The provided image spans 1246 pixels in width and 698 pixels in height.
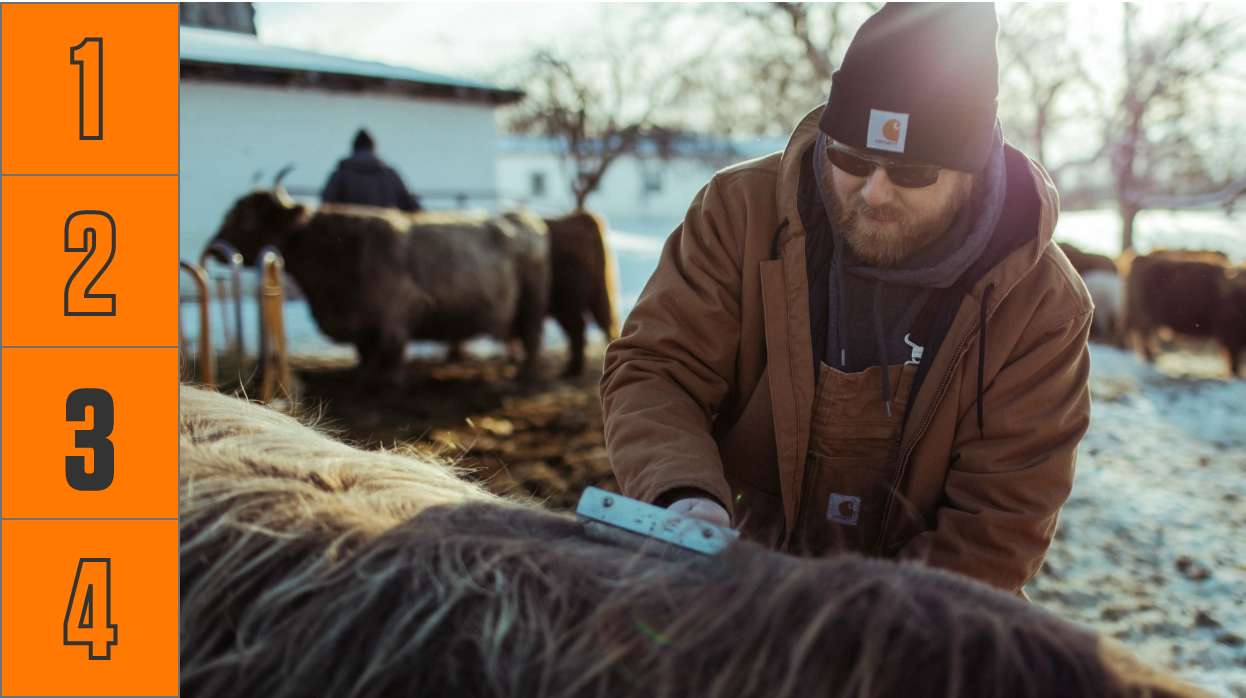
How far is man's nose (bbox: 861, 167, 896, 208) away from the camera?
189 centimetres

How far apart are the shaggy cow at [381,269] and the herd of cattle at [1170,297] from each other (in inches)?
292

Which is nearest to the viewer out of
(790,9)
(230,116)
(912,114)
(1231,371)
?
(912,114)

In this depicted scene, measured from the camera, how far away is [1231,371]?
1146 centimetres

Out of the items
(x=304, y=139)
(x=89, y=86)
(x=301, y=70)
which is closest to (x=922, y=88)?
(x=89, y=86)

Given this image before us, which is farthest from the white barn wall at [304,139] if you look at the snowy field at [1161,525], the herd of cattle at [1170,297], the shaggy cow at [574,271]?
the herd of cattle at [1170,297]

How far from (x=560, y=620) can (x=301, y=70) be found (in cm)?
1704

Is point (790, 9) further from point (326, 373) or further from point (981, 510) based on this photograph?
point (981, 510)

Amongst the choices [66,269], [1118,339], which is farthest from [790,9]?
[66,269]

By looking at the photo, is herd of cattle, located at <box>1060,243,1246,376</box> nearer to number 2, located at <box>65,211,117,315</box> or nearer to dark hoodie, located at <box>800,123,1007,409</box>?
dark hoodie, located at <box>800,123,1007,409</box>

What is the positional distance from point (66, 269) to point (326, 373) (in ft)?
25.8

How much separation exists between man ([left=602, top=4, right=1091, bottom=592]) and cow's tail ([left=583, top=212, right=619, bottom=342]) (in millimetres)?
7878

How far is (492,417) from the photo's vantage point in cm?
734

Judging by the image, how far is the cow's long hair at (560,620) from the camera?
0.96 meters

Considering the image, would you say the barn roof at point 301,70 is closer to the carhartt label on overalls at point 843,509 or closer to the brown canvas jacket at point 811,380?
the brown canvas jacket at point 811,380
